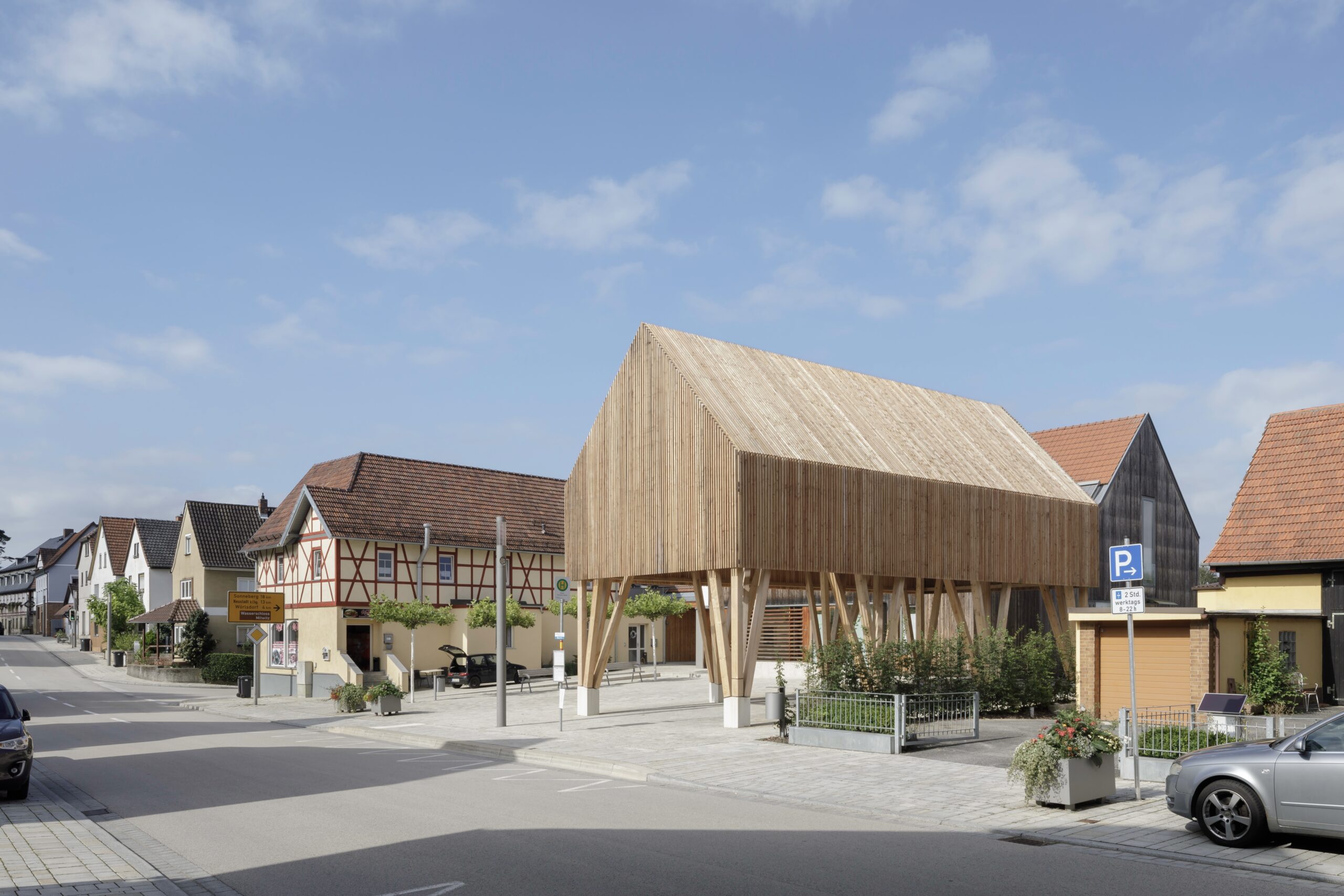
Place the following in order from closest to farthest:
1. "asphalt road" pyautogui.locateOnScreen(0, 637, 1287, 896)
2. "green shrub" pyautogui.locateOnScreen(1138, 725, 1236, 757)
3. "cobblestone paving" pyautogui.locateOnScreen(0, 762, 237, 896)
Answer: "cobblestone paving" pyautogui.locateOnScreen(0, 762, 237, 896), "asphalt road" pyautogui.locateOnScreen(0, 637, 1287, 896), "green shrub" pyautogui.locateOnScreen(1138, 725, 1236, 757)

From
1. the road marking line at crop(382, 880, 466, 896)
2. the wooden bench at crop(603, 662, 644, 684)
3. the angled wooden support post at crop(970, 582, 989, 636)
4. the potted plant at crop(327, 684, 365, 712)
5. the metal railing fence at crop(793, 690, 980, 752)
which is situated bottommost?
the wooden bench at crop(603, 662, 644, 684)

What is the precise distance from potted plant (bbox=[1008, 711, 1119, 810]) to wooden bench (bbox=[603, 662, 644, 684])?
97.6 ft

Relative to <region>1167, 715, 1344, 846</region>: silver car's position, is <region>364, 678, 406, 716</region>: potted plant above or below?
below

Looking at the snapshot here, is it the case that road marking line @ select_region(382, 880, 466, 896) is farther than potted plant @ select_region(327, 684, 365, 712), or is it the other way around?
potted plant @ select_region(327, 684, 365, 712)

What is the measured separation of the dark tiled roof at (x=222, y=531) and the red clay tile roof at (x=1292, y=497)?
48128mm

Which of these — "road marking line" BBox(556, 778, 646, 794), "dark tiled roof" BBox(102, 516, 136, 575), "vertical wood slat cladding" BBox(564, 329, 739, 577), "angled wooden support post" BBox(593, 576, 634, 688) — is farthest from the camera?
"dark tiled roof" BBox(102, 516, 136, 575)

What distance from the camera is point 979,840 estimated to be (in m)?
12.0

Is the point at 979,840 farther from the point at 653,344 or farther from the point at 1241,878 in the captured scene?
the point at 653,344

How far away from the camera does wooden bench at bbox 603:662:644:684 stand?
44.6m

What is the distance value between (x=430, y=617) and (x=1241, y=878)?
35627mm

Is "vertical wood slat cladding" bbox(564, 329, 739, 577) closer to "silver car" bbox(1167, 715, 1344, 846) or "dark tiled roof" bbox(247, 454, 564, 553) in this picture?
"silver car" bbox(1167, 715, 1344, 846)

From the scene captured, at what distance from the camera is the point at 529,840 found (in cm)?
1185

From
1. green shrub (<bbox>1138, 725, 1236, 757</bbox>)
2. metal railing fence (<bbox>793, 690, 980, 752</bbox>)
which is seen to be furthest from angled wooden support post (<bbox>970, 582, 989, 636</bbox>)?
green shrub (<bbox>1138, 725, 1236, 757</bbox>)

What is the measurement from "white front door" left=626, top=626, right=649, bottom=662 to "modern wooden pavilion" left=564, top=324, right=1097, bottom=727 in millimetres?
19822
